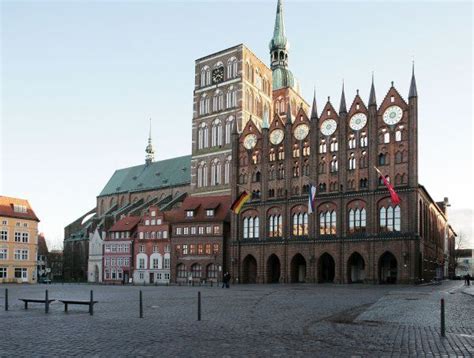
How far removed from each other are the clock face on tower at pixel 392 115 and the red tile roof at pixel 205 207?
27.6 metres

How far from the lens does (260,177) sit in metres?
77.8

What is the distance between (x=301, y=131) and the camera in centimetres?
7475

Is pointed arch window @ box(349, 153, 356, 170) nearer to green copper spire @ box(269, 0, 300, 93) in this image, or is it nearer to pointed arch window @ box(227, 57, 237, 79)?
pointed arch window @ box(227, 57, 237, 79)

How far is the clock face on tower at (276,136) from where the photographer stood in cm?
7694

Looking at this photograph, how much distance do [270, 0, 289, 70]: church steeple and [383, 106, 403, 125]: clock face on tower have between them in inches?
2050

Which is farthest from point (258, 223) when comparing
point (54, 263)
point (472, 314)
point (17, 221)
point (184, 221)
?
point (54, 263)

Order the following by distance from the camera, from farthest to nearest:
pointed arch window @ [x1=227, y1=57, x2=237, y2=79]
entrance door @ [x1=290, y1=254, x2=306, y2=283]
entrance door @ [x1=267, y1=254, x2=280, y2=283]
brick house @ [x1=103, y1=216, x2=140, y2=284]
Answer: pointed arch window @ [x1=227, y1=57, x2=237, y2=79] < brick house @ [x1=103, y1=216, x2=140, y2=284] < entrance door @ [x1=267, y1=254, x2=280, y2=283] < entrance door @ [x1=290, y1=254, x2=306, y2=283]

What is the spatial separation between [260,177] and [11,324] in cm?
6006

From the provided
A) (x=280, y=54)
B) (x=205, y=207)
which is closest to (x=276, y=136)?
(x=205, y=207)

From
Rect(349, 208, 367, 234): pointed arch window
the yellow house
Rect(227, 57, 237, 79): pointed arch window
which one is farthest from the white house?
Rect(349, 208, 367, 234): pointed arch window

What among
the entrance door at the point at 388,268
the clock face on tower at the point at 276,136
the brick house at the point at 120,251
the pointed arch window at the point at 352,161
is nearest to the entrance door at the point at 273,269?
the entrance door at the point at 388,268

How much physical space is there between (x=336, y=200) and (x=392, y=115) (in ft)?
41.0

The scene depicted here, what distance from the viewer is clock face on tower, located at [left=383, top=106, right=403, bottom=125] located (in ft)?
217

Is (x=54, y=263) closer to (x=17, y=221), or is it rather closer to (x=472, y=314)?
(x=17, y=221)
